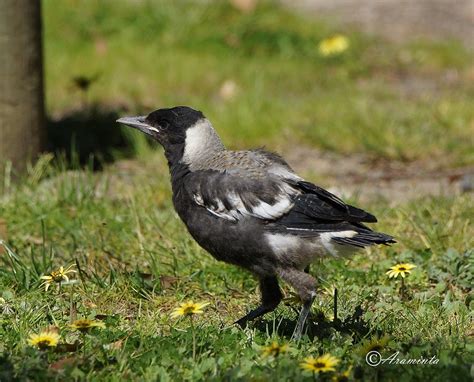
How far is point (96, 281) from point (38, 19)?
8.07 feet

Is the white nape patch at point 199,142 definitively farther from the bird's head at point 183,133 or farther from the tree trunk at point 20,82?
the tree trunk at point 20,82

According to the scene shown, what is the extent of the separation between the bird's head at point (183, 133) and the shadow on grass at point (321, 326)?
913mm

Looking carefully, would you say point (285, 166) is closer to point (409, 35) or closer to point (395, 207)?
point (395, 207)

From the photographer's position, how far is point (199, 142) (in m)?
5.00

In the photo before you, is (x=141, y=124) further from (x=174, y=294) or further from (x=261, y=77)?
(x=261, y=77)

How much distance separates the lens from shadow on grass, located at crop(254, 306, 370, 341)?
4393 millimetres

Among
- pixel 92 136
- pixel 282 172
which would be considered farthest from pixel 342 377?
pixel 92 136

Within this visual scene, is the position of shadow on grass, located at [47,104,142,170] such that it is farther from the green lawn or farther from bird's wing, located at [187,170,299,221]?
bird's wing, located at [187,170,299,221]

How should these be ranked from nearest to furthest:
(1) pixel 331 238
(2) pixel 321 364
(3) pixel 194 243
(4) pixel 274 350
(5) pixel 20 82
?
(2) pixel 321 364, (4) pixel 274 350, (1) pixel 331 238, (3) pixel 194 243, (5) pixel 20 82

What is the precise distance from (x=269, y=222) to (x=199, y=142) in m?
0.73

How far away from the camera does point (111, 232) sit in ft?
19.4

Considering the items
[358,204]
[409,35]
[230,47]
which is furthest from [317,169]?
[409,35]

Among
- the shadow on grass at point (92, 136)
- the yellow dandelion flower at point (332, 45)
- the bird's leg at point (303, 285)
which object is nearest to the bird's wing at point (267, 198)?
the bird's leg at point (303, 285)

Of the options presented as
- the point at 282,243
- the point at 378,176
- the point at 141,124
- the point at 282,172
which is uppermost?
the point at 141,124
